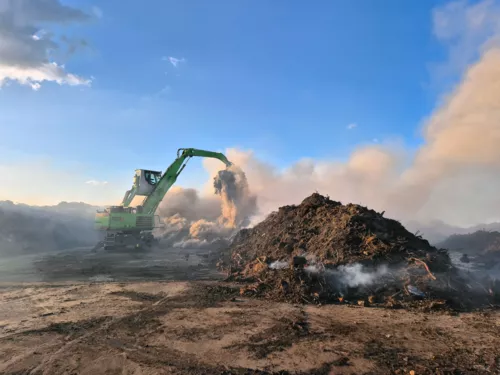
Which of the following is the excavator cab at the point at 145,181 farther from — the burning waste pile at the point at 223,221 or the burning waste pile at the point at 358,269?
the burning waste pile at the point at 358,269

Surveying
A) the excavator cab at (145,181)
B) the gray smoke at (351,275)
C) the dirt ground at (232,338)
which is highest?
the excavator cab at (145,181)

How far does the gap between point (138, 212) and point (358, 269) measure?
20.4 metres

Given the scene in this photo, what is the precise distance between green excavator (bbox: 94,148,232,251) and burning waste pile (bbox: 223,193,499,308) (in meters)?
13.5

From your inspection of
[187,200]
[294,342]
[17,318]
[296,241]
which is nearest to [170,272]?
[296,241]

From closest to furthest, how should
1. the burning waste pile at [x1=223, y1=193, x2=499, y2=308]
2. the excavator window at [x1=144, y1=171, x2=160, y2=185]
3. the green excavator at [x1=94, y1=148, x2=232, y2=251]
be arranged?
the burning waste pile at [x1=223, y1=193, x2=499, y2=308] < the green excavator at [x1=94, y1=148, x2=232, y2=251] < the excavator window at [x1=144, y1=171, x2=160, y2=185]

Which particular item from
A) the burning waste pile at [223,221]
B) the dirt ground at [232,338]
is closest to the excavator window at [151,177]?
the burning waste pile at [223,221]

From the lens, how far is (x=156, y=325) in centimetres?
801

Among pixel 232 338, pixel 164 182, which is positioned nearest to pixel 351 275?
pixel 232 338

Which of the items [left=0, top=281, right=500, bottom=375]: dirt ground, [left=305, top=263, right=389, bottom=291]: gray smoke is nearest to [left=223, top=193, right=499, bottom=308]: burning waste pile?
[left=305, top=263, right=389, bottom=291]: gray smoke

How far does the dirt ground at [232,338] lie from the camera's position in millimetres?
5750

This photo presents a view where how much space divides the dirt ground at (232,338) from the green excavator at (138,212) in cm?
1413

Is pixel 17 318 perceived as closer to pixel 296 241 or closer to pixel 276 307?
pixel 276 307

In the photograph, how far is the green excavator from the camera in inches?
965

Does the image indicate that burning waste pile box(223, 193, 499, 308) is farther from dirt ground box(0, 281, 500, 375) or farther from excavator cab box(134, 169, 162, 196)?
excavator cab box(134, 169, 162, 196)
